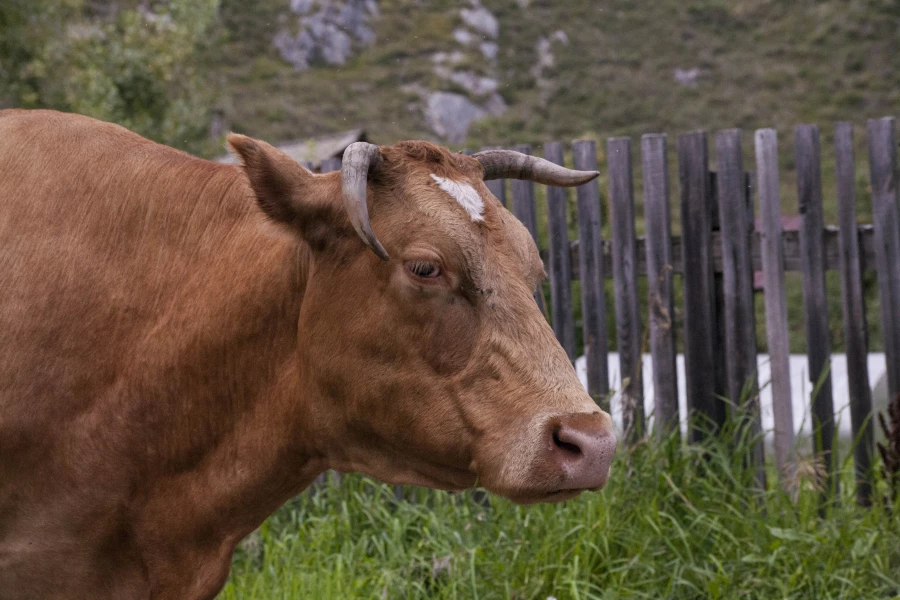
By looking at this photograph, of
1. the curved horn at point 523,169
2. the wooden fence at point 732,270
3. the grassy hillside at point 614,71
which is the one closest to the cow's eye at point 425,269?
the curved horn at point 523,169

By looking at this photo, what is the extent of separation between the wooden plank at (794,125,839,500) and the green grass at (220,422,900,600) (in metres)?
0.44

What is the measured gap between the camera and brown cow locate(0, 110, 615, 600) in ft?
7.89

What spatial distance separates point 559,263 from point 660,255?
2.28ft

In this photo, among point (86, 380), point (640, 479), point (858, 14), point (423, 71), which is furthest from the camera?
point (423, 71)

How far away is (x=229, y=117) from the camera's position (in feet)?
145

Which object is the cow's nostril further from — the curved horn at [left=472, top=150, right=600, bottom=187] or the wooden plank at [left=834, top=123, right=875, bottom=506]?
the wooden plank at [left=834, top=123, right=875, bottom=506]

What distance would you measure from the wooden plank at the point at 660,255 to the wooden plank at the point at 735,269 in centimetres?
33

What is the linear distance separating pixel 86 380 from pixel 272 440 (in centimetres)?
56

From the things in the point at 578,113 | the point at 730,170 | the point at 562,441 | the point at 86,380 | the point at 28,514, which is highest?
the point at 578,113

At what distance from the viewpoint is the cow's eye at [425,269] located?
7.85ft

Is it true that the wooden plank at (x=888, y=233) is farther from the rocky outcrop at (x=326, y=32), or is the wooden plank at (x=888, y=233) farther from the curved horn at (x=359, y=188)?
the rocky outcrop at (x=326, y=32)

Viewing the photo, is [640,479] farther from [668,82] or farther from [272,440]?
[668,82]

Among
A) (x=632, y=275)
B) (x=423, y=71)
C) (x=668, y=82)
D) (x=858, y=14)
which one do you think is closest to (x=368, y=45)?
(x=423, y=71)

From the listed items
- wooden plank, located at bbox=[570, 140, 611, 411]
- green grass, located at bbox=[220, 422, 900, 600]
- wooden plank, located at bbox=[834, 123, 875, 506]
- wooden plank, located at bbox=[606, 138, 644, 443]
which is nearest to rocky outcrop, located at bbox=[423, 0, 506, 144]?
wooden plank, located at bbox=[570, 140, 611, 411]
